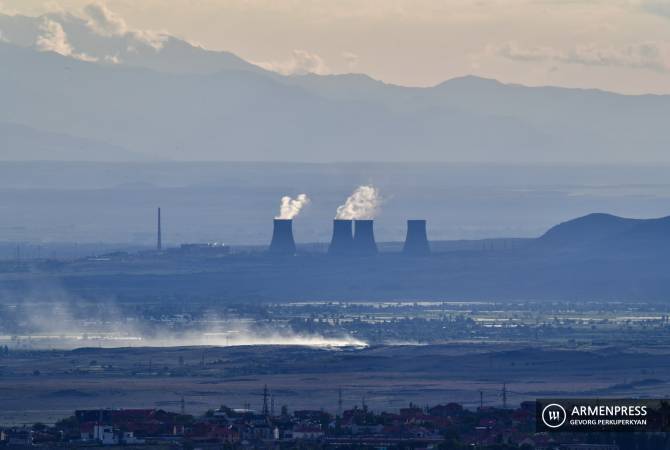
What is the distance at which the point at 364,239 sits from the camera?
183m

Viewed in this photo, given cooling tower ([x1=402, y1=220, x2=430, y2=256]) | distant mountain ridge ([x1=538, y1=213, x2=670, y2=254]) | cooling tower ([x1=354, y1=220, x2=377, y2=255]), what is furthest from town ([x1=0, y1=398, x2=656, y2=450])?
distant mountain ridge ([x1=538, y1=213, x2=670, y2=254])

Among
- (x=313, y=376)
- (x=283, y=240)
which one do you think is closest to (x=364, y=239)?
(x=283, y=240)

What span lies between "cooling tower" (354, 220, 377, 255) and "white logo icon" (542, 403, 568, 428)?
123m

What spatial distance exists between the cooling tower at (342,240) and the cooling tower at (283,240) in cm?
255

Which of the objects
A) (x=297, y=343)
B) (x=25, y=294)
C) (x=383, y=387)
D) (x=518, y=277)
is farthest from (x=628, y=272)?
(x=383, y=387)

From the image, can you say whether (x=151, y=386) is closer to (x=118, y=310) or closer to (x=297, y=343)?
(x=297, y=343)

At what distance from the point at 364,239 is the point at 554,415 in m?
125

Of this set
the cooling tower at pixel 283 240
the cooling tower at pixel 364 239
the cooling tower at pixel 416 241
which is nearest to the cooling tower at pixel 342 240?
the cooling tower at pixel 364 239

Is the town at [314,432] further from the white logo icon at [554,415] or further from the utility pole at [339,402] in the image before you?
the white logo icon at [554,415]

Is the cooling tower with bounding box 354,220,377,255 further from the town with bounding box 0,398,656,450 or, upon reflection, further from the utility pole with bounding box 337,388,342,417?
the town with bounding box 0,398,656,450

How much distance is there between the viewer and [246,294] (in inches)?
6791

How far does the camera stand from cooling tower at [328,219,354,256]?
7170 inches

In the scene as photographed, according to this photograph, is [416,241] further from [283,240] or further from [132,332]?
[132,332]

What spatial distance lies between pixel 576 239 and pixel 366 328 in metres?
60.8
